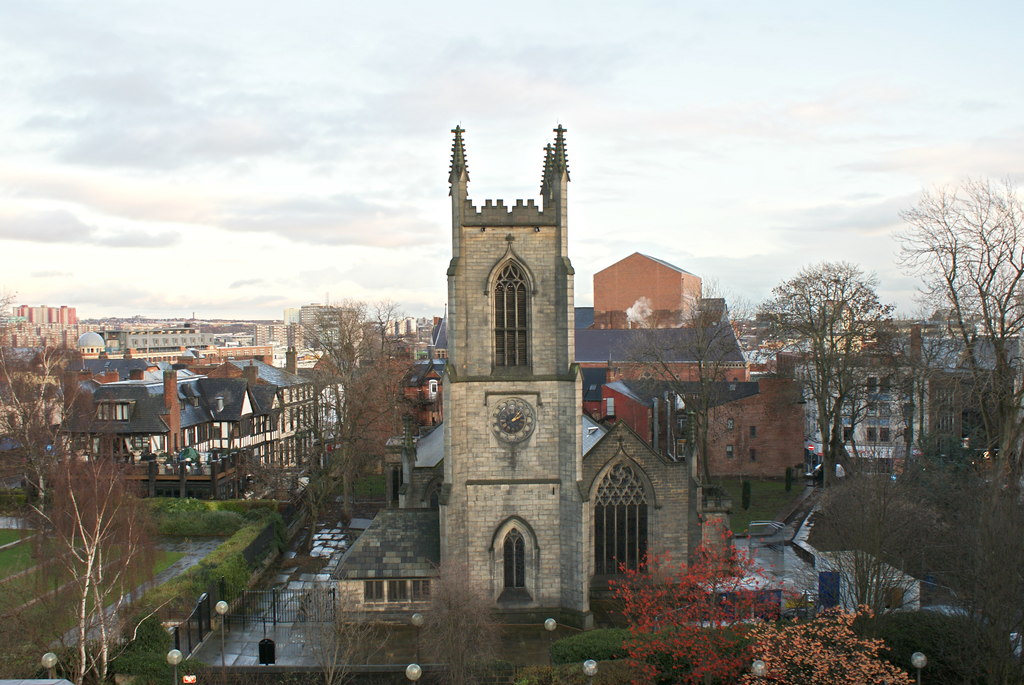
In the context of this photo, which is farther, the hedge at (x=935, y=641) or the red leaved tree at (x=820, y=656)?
Result: the hedge at (x=935, y=641)

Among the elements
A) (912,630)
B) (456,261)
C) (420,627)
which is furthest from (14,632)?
(912,630)

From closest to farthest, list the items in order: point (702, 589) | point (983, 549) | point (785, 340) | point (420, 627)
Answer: point (983, 549) → point (702, 589) → point (420, 627) → point (785, 340)

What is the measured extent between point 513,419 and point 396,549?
558 centimetres

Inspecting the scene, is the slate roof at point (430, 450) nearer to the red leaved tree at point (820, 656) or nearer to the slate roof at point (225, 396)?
the red leaved tree at point (820, 656)

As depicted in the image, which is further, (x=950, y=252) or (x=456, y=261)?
(x=950, y=252)

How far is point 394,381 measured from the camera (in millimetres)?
55375

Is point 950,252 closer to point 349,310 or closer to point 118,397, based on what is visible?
point 349,310

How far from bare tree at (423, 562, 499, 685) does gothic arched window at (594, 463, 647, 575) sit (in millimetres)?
5600

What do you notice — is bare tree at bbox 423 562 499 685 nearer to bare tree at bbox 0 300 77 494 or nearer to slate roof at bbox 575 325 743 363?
bare tree at bbox 0 300 77 494

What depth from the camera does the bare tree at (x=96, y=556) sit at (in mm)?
18578

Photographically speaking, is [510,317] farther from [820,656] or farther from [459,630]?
[820,656]

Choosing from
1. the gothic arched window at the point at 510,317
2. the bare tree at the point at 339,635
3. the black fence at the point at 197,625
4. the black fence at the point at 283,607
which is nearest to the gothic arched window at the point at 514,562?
the bare tree at the point at 339,635

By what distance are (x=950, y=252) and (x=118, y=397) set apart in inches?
1805

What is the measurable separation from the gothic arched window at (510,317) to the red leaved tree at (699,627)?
294 inches
